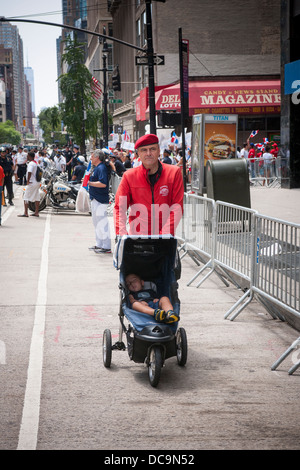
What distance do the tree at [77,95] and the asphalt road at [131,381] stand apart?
37.8 m

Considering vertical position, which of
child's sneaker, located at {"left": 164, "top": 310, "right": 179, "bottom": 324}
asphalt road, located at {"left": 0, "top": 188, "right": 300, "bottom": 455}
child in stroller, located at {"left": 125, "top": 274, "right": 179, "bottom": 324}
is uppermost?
child in stroller, located at {"left": 125, "top": 274, "right": 179, "bottom": 324}

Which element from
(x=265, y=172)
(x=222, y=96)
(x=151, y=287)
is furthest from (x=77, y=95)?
(x=151, y=287)

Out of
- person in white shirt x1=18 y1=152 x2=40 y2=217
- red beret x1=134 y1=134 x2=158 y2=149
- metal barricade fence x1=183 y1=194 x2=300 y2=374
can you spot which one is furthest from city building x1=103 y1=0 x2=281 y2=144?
red beret x1=134 y1=134 x2=158 y2=149

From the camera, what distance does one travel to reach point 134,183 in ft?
19.7

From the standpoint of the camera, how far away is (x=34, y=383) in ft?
17.8

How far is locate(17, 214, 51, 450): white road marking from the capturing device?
434 centimetres

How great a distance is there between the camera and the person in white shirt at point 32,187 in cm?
1834

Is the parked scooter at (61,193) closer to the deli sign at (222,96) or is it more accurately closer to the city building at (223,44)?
the deli sign at (222,96)

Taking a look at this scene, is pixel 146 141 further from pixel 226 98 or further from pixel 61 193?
pixel 226 98

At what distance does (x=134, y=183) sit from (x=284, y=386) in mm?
2292

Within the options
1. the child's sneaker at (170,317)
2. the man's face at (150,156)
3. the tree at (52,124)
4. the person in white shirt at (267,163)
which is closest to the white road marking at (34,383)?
the child's sneaker at (170,317)

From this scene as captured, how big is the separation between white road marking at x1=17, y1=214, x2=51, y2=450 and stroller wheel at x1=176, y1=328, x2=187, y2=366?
1.29 m

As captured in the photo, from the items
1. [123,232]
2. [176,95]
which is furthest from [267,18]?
[123,232]

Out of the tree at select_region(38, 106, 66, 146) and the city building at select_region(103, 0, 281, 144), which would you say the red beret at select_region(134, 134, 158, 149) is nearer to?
the city building at select_region(103, 0, 281, 144)
